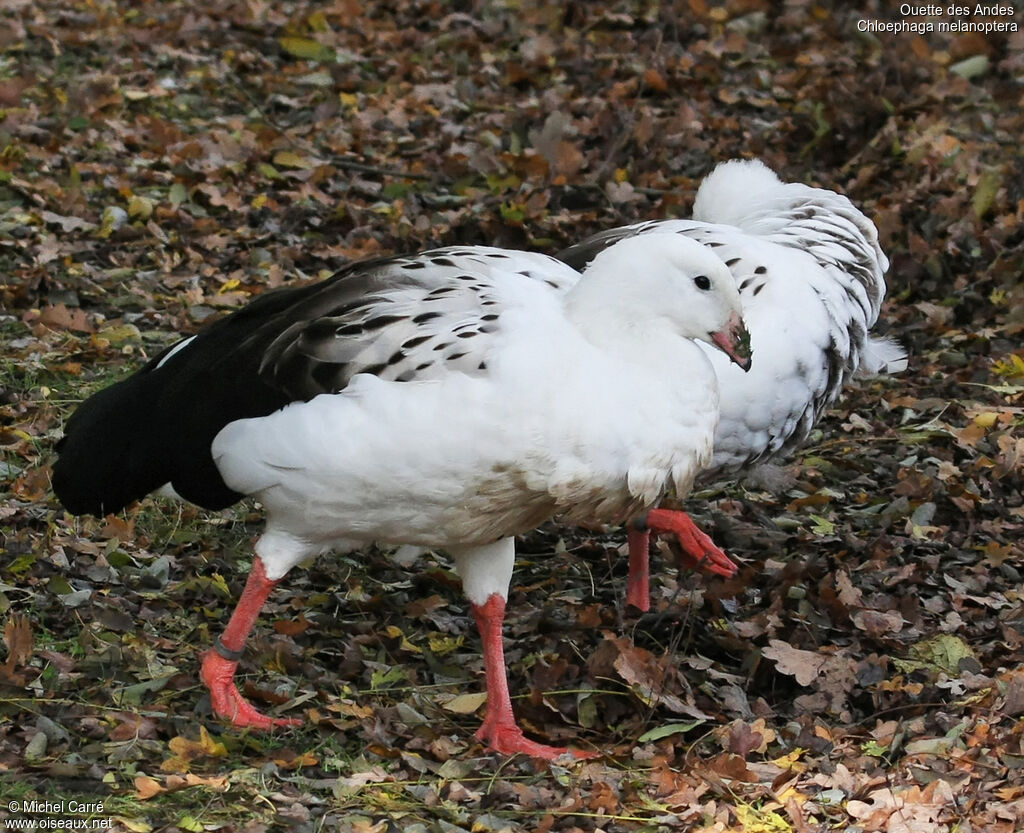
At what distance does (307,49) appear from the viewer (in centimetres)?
1072

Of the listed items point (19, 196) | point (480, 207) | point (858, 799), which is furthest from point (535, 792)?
point (19, 196)

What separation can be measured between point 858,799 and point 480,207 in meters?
4.90

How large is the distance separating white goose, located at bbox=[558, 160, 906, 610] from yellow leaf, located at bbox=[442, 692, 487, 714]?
885mm

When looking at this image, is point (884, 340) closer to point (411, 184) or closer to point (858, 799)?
point (858, 799)

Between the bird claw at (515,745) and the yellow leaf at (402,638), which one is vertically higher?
the bird claw at (515,745)

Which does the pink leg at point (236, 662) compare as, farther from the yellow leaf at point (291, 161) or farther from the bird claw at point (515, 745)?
the yellow leaf at point (291, 161)

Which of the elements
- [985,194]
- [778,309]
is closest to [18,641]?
[778,309]

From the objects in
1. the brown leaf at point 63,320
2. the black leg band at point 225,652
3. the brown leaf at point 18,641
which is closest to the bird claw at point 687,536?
the black leg band at point 225,652

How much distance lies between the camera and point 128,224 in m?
8.23

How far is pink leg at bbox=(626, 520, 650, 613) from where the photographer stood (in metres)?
5.68

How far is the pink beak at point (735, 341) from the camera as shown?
4.54m

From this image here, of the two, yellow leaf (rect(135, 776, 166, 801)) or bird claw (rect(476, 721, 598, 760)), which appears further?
bird claw (rect(476, 721, 598, 760))

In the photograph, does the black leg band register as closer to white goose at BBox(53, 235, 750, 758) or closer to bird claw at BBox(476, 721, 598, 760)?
white goose at BBox(53, 235, 750, 758)

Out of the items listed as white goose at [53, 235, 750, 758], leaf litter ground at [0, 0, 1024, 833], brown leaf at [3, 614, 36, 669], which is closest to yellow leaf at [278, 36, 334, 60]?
leaf litter ground at [0, 0, 1024, 833]
